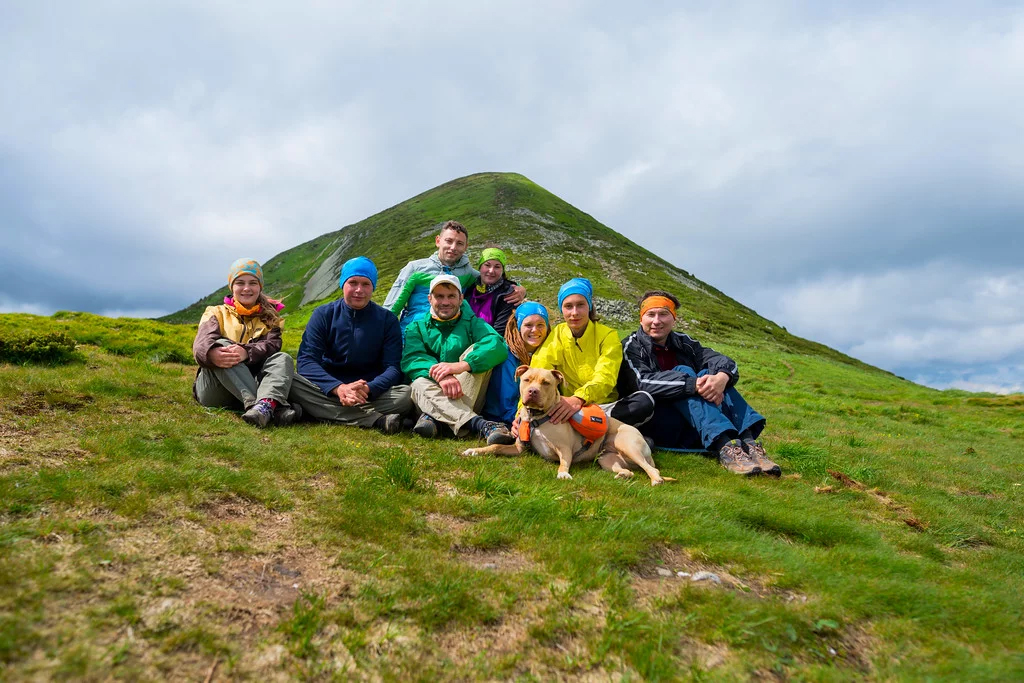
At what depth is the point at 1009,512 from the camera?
6695 mm

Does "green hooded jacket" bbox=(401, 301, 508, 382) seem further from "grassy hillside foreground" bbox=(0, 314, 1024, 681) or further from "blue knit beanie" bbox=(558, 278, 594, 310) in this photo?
"grassy hillside foreground" bbox=(0, 314, 1024, 681)

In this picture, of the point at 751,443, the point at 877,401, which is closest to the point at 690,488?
the point at 751,443

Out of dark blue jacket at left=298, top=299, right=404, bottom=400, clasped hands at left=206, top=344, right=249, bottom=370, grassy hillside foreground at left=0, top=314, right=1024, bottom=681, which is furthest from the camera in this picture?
dark blue jacket at left=298, top=299, right=404, bottom=400

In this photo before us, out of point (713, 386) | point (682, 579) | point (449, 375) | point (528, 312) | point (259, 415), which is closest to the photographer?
point (682, 579)

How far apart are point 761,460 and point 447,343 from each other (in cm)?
488

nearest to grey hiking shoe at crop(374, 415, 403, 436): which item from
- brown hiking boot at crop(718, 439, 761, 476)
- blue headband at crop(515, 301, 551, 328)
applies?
blue headband at crop(515, 301, 551, 328)

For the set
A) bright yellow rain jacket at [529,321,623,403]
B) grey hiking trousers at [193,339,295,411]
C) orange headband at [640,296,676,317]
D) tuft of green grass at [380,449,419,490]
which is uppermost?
orange headband at [640,296,676,317]

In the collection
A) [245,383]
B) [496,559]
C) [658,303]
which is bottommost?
[496,559]

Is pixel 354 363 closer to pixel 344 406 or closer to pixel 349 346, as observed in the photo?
pixel 349 346

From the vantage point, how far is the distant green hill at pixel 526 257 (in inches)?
1816

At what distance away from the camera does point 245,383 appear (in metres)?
7.37

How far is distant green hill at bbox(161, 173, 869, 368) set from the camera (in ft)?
151

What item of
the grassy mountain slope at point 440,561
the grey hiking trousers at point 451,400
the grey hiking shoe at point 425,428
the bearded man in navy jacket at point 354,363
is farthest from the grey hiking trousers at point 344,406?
the grey hiking shoe at point 425,428

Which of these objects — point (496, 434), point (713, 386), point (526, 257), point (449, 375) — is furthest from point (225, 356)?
point (526, 257)
